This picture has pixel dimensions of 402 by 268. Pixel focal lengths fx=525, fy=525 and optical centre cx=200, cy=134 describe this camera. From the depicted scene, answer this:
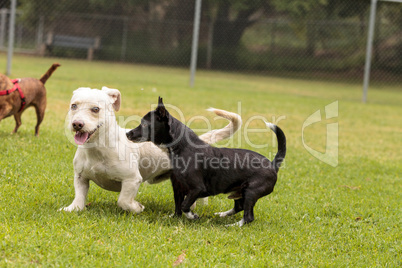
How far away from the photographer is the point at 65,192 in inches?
182

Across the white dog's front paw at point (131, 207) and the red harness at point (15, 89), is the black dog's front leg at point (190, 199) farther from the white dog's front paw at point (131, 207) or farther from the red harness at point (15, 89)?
the red harness at point (15, 89)

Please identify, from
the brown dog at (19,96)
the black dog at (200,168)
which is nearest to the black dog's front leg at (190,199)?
the black dog at (200,168)

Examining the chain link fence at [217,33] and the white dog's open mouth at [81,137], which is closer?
the white dog's open mouth at [81,137]

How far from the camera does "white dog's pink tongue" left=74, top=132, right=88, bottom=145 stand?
3756 millimetres

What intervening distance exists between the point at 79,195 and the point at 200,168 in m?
0.97

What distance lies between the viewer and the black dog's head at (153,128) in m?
4.01

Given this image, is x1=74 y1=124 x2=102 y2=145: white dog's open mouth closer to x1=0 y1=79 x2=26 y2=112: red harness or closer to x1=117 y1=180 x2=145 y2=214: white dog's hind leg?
x1=117 y1=180 x2=145 y2=214: white dog's hind leg

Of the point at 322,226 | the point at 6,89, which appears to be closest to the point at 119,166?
the point at 322,226

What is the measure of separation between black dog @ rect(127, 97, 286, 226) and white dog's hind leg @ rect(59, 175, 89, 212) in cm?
55

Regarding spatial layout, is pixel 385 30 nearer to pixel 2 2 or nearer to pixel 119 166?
pixel 2 2

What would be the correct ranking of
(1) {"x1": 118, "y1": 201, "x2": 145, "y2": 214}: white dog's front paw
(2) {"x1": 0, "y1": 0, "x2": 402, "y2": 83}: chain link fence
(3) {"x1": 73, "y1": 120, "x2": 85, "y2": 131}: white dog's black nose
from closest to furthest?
(3) {"x1": 73, "y1": 120, "x2": 85, "y2": 131}: white dog's black nose, (1) {"x1": 118, "y1": 201, "x2": 145, "y2": 214}: white dog's front paw, (2) {"x1": 0, "y1": 0, "x2": 402, "y2": 83}: chain link fence

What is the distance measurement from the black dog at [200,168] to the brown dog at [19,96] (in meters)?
2.72

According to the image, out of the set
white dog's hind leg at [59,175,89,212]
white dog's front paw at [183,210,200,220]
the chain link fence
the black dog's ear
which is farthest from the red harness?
the chain link fence

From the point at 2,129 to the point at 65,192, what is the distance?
2.81 metres
